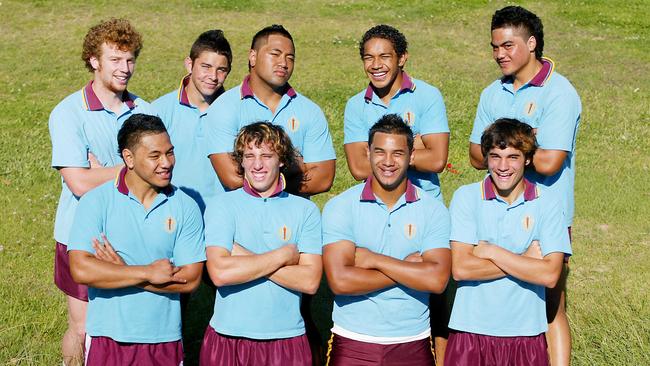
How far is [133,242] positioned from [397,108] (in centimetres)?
Result: 229

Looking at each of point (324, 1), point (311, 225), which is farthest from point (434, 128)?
point (324, 1)

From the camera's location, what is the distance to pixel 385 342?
20.5 ft

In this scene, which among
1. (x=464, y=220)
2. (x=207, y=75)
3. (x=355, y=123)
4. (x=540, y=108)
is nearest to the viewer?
(x=464, y=220)

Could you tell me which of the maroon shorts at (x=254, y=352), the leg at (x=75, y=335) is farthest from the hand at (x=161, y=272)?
the leg at (x=75, y=335)

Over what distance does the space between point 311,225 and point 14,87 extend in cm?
1220

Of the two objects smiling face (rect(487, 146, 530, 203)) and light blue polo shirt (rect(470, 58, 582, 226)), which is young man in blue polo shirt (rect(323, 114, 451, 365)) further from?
light blue polo shirt (rect(470, 58, 582, 226))

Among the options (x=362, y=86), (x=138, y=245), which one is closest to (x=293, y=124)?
(x=138, y=245)

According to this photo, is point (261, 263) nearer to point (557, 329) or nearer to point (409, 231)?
point (409, 231)

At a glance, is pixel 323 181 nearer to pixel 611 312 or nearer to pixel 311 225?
pixel 311 225

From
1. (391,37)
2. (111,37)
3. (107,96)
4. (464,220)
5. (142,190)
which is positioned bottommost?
(464,220)

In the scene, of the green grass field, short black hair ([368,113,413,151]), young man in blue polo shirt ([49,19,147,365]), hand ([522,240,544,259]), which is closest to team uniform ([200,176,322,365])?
short black hair ([368,113,413,151])

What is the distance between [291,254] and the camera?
6086mm

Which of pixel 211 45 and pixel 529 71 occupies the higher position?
pixel 211 45

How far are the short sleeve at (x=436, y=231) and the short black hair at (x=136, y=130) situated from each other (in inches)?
69.1
